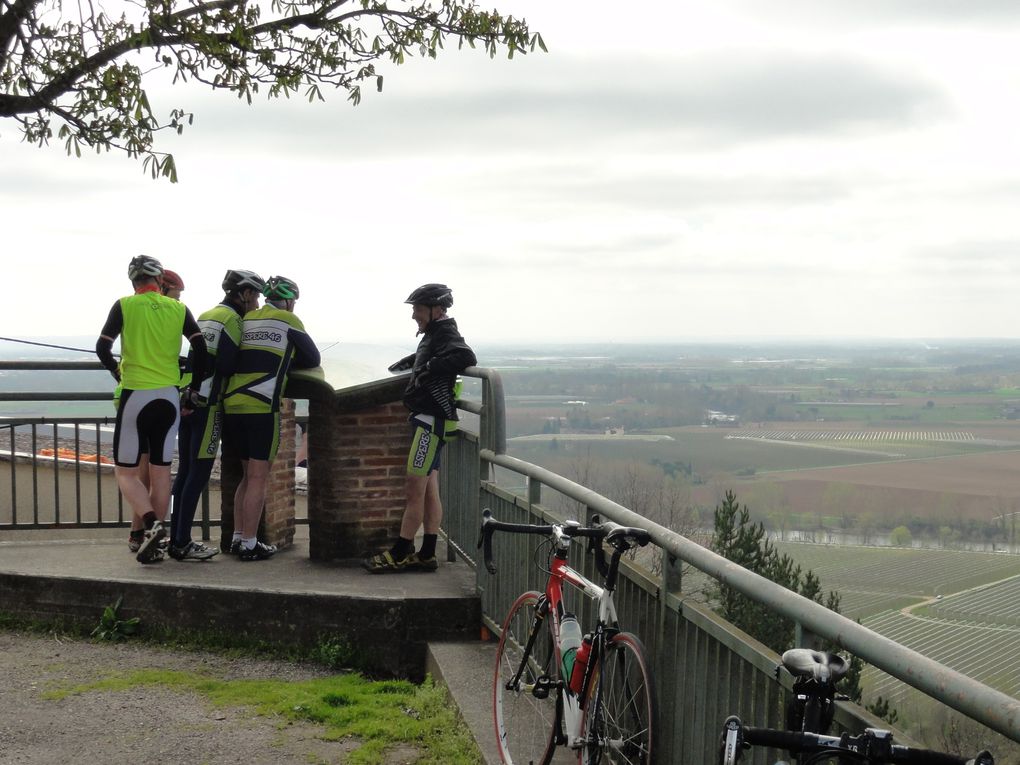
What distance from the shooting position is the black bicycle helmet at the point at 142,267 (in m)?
7.57

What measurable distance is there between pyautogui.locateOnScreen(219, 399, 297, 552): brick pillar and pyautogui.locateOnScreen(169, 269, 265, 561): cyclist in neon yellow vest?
25cm

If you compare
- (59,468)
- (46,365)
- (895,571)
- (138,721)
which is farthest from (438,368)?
(895,571)

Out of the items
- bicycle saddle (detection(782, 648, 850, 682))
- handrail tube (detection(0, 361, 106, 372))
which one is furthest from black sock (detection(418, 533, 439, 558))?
bicycle saddle (detection(782, 648, 850, 682))

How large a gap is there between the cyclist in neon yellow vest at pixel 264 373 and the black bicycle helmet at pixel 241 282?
0.56ft

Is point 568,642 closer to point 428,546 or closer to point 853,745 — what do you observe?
point 853,745

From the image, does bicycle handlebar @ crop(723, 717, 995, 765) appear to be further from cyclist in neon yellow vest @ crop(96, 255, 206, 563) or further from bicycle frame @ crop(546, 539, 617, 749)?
cyclist in neon yellow vest @ crop(96, 255, 206, 563)

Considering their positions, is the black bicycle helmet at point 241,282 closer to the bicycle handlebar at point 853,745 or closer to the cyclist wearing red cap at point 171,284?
the cyclist wearing red cap at point 171,284

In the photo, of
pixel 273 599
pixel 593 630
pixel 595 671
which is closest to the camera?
pixel 595 671

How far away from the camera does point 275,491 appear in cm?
855

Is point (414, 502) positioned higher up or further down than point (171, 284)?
further down

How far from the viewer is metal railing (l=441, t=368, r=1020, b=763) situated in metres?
2.20

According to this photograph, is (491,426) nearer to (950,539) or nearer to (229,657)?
(229,657)

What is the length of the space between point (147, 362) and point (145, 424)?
433 mm

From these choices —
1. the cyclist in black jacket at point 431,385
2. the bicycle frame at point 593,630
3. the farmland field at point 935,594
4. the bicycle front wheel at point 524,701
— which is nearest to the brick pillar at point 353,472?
the cyclist in black jacket at point 431,385
